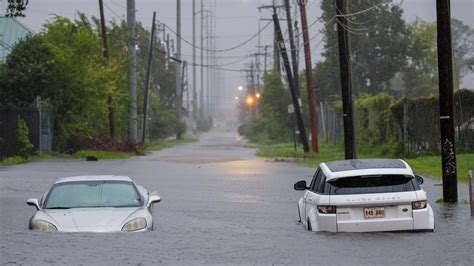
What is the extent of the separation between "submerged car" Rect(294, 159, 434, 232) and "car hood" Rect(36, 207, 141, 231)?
10.4 feet

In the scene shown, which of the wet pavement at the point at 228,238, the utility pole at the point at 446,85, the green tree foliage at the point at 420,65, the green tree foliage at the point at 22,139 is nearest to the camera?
the wet pavement at the point at 228,238

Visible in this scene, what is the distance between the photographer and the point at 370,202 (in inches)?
577

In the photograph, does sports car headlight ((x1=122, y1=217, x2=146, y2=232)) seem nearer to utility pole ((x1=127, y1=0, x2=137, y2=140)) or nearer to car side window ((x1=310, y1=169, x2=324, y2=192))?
car side window ((x1=310, y1=169, x2=324, y2=192))

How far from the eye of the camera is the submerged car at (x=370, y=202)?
577 inches

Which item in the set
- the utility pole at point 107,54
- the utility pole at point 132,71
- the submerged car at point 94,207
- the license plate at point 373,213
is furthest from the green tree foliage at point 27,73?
the license plate at point 373,213

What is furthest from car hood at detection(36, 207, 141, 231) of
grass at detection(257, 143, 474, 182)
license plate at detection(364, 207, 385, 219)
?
grass at detection(257, 143, 474, 182)

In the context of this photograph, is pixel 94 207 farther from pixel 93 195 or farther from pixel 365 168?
pixel 365 168

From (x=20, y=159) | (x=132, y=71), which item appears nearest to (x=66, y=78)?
(x=20, y=159)

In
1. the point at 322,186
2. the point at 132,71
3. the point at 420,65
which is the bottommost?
the point at 322,186

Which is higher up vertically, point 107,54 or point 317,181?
point 107,54

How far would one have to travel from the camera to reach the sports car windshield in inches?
624

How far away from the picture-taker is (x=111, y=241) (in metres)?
13.4

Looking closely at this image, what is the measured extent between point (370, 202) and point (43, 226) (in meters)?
5.31

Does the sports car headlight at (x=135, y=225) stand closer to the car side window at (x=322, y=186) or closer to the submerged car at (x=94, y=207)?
the submerged car at (x=94, y=207)
